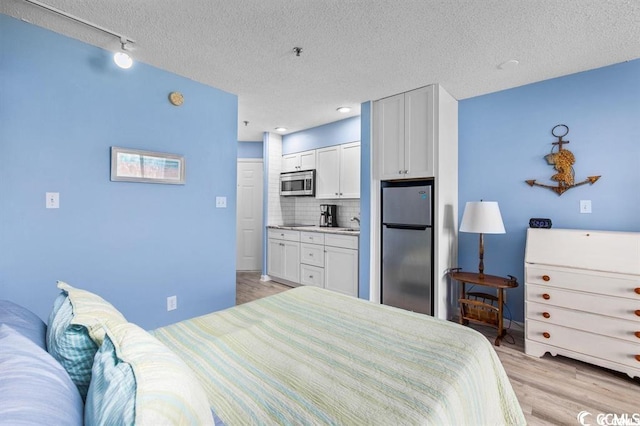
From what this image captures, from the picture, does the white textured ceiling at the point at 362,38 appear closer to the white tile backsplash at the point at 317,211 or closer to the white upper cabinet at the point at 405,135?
the white upper cabinet at the point at 405,135

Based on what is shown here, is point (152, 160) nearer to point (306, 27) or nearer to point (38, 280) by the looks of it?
point (38, 280)

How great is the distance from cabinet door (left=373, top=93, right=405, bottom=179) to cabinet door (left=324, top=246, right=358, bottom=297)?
1093 millimetres

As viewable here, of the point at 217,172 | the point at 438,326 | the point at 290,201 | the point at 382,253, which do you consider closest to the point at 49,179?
the point at 217,172

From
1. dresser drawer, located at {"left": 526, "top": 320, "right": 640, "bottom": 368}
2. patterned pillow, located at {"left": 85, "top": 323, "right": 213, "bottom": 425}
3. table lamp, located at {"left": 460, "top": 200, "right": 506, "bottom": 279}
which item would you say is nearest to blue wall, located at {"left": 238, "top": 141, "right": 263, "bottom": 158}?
table lamp, located at {"left": 460, "top": 200, "right": 506, "bottom": 279}

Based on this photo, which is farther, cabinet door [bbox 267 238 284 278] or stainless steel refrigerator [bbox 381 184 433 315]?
cabinet door [bbox 267 238 284 278]

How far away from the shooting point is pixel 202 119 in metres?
2.85

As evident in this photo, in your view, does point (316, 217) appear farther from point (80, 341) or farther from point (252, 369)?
point (80, 341)

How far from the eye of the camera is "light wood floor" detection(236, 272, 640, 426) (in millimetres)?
1712

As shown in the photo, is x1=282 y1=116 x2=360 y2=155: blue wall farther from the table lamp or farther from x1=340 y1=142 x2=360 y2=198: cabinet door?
the table lamp

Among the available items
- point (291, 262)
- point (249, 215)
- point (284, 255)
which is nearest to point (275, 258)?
point (284, 255)

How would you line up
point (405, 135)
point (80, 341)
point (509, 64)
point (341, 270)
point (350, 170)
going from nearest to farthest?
point (80, 341), point (509, 64), point (405, 135), point (341, 270), point (350, 170)

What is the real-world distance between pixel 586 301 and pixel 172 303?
3454 millimetres

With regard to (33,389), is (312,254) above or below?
below

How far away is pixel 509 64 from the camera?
240cm
